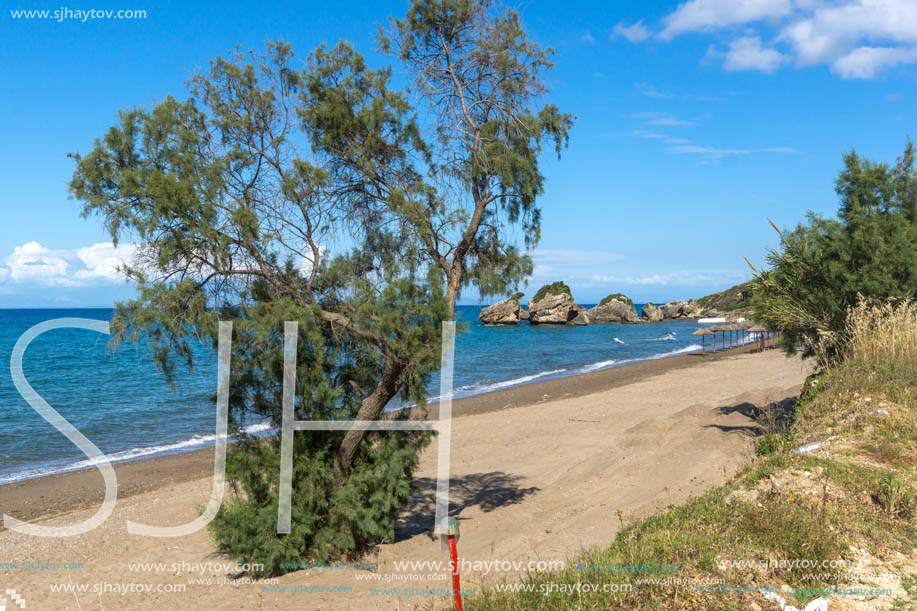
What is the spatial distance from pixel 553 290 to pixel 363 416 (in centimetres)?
9322

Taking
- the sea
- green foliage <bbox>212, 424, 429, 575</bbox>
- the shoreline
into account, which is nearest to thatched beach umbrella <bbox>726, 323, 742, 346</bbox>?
the sea

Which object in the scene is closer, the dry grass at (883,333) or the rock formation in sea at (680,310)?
the dry grass at (883,333)

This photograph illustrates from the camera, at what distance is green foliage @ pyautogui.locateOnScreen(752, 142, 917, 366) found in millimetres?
11555

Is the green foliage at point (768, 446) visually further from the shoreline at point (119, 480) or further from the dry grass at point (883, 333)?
the shoreline at point (119, 480)

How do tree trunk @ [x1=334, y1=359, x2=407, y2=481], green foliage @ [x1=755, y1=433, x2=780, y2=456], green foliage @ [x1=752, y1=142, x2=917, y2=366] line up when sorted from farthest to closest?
green foliage @ [x1=752, y1=142, x2=917, y2=366] → green foliage @ [x1=755, y1=433, x2=780, y2=456] → tree trunk @ [x1=334, y1=359, x2=407, y2=481]

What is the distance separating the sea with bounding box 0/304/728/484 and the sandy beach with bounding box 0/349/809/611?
1872 mm

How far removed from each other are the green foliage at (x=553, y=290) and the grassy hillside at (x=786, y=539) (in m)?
89.6

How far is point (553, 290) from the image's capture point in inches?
3917

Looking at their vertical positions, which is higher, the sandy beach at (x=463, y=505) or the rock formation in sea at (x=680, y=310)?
the rock formation in sea at (x=680, y=310)

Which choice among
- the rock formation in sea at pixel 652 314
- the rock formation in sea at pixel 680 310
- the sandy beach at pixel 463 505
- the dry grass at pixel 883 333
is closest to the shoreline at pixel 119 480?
the sandy beach at pixel 463 505

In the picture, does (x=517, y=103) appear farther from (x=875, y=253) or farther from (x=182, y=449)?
(x=182, y=449)

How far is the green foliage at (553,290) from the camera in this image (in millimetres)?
97863

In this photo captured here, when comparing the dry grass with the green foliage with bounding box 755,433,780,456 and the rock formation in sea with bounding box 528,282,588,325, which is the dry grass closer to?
the green foliage with bounding box 755,433,780,456

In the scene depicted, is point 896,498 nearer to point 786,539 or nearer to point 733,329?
point 786,539
